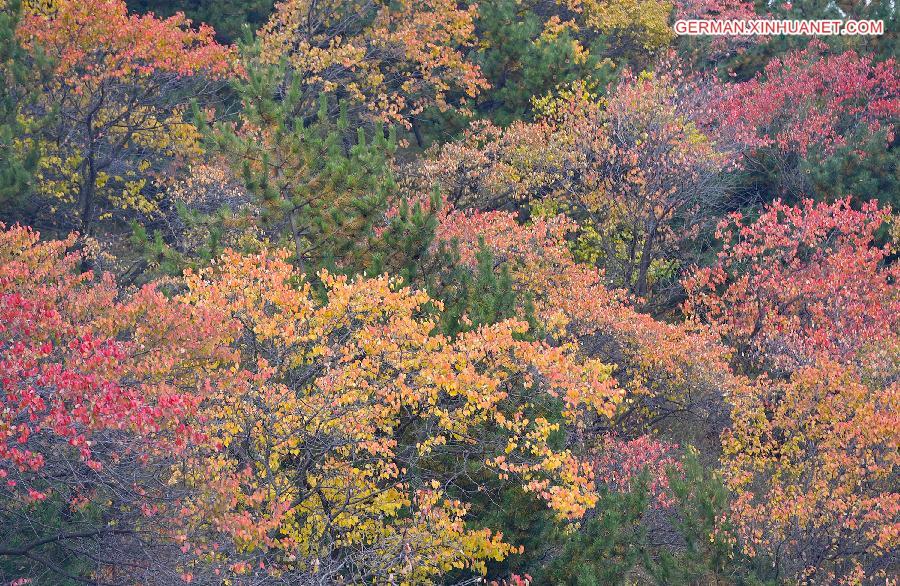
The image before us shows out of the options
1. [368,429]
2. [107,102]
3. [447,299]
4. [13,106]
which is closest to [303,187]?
[447,299]

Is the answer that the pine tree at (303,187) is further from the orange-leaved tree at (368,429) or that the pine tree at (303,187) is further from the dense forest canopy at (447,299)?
the orange-leaved tree at (368,429)

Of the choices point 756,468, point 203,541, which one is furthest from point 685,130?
point 203,541

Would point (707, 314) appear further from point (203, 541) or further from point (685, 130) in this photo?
point (203, 541)

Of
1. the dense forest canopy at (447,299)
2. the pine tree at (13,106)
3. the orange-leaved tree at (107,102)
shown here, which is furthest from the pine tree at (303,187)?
the orange-leaved tree at (107,102)

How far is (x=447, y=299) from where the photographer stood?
2203 cm

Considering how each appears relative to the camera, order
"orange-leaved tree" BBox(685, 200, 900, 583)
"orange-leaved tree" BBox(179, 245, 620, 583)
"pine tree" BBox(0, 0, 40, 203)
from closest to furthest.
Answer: "orange-leaved tree" BBox(179, 245, 620, 583) < "orange-leaved tree" BBox(685, 200, 900, 583) < "pine tree" BBox(0, 0, 40, 203)

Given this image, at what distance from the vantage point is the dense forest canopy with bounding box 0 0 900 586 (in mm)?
16297

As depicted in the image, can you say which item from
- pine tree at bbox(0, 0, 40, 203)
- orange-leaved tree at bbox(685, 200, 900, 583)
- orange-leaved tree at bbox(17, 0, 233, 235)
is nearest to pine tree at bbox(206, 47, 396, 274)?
pine tree at bbox(0, 0, 40, 203)

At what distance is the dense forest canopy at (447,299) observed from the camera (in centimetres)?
1630

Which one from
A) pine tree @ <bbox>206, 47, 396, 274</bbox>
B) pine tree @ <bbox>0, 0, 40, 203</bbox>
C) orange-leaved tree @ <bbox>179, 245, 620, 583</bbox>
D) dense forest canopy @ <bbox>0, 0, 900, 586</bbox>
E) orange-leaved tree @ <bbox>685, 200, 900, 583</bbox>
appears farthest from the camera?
pine tree @ <bbox>0, 0, 40, 203</bbox>

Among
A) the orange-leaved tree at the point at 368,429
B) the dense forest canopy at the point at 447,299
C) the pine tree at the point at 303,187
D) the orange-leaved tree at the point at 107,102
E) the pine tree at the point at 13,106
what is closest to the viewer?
the dense forest canopy at the point at 447,299

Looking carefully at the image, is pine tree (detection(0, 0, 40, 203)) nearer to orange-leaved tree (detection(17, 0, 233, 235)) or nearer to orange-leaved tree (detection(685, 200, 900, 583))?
orange-leaved tree (detection(17, 0, 233, 235))

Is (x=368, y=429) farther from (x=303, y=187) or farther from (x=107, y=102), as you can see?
(x=107, y=102)

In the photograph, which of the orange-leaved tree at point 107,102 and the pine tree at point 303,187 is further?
the orange-leaved tree at point 107,102
